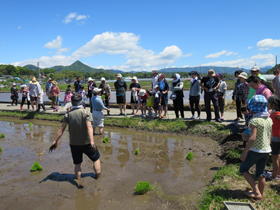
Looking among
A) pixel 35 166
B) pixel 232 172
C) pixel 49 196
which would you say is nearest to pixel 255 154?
pixel 232 172

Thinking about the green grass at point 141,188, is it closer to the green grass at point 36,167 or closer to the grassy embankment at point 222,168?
the grassy embankment at point 222,168

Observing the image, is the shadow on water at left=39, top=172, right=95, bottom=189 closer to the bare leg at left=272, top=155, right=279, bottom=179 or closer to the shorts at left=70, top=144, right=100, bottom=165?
the shorts at left=70, top=144, right=100, bottom=165

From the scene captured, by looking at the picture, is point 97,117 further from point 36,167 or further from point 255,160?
point 255,160

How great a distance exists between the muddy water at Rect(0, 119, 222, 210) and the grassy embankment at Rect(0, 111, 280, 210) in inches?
11.7

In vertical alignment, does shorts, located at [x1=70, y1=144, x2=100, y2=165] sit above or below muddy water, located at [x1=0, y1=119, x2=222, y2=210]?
above

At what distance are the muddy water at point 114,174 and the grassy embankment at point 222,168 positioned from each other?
0.30m

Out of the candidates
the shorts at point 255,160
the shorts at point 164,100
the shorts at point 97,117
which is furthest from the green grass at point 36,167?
→ the shorts at point 164,100

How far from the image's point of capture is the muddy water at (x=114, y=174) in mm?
3943

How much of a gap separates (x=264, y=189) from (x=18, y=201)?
4478 mm

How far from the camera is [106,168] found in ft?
17.7

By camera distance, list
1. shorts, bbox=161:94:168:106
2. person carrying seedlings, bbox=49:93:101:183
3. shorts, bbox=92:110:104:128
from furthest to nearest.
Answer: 1. shorts, bbox=161:94:168:106
2. shorts, bbox=92:110:104:128
3. person carrying seedlings, bbox=49:93:101:183

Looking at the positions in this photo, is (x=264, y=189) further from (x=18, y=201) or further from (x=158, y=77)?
(x=158, y=77)

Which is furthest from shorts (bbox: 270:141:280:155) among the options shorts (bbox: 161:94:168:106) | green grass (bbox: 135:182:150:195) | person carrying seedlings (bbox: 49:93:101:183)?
shorts (bbox: 161:94:168:106)

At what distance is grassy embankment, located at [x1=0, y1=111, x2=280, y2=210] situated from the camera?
3615 millimetres
